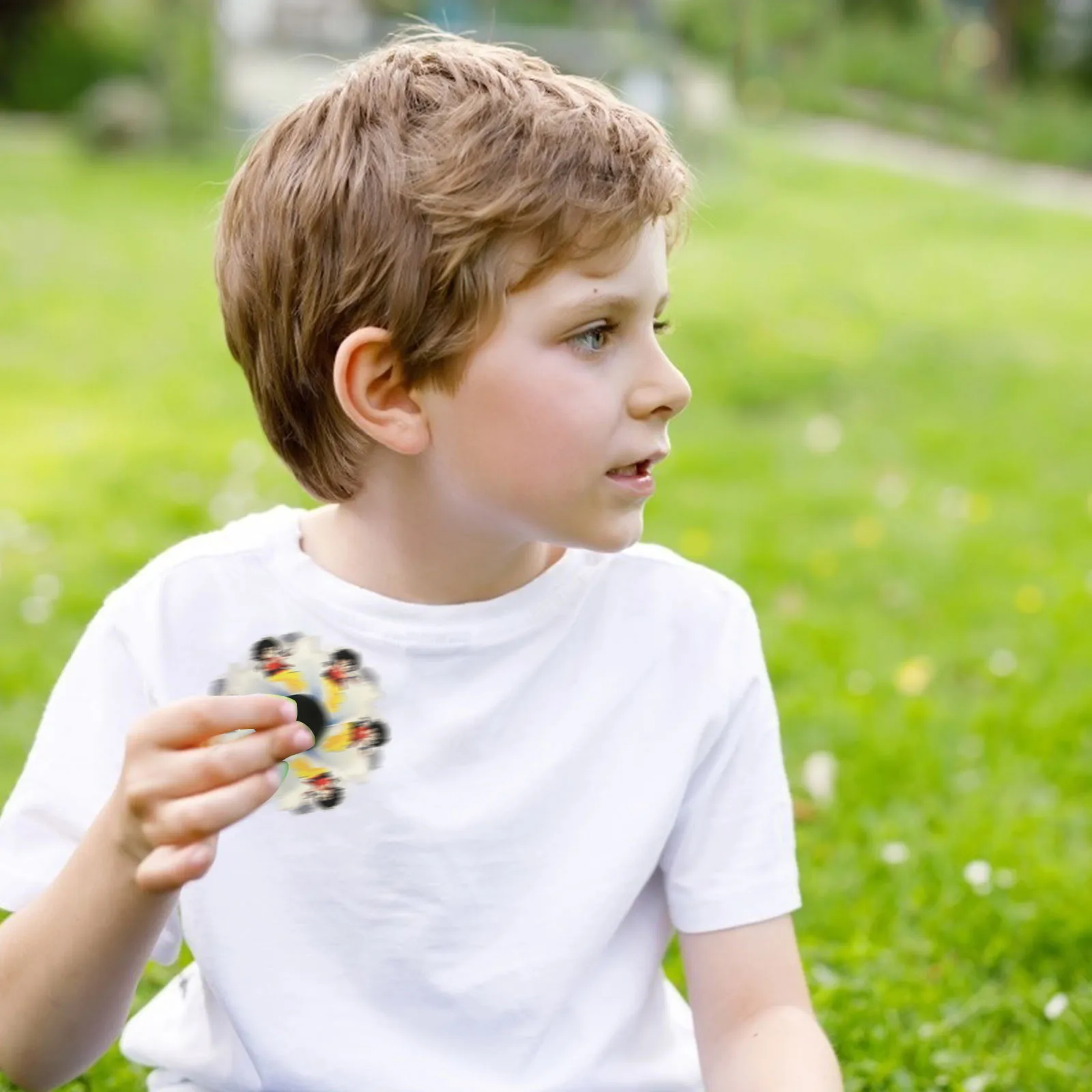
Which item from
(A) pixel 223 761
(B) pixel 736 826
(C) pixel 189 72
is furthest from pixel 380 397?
(C) pixel 189 72

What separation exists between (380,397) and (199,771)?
1.60ft

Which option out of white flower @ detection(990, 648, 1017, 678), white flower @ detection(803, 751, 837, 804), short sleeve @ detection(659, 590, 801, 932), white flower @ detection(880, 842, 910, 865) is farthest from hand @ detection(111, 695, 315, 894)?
white flower @ detection(990, 648, 1017, 678)

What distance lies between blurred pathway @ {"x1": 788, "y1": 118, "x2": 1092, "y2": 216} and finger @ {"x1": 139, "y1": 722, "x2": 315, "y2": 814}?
11620 mm

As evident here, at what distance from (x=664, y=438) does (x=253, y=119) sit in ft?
42.4

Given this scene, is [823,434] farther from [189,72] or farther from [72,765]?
[189,72]

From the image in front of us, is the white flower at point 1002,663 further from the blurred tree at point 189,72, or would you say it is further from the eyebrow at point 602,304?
the blurred tree at point 189,72

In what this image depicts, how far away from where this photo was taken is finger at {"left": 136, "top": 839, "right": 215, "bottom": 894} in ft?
4.29

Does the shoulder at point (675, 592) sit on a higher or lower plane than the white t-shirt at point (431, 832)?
higher

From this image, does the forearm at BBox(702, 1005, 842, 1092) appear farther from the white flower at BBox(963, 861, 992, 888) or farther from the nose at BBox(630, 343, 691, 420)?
the white flower at BBox(963, 861, 992, 888)

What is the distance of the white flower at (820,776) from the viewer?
310cm

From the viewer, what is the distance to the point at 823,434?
5621mm

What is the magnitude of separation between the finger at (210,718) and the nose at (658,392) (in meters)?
0.46

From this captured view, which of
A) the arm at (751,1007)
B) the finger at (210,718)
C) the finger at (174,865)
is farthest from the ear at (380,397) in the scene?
the arm at (751,1007)

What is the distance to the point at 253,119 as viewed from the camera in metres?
13.8
